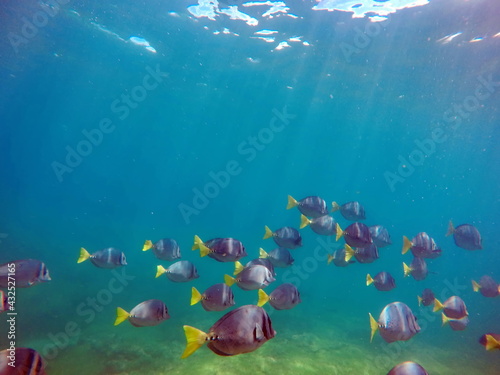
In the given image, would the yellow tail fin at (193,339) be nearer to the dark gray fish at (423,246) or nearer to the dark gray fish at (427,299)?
the dark gray fish at (423,246)

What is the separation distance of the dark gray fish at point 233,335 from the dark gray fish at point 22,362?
1458mm

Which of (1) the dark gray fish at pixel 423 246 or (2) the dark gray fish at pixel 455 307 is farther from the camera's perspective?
(1) the dark gray fish at pixel 423 246

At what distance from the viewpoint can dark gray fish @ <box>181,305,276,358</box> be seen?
2.67 metres

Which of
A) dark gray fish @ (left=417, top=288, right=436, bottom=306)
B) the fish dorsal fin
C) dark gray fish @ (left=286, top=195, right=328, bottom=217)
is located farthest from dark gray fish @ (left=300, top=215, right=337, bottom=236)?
the fish dorsal fin

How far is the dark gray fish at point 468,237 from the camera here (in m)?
7.14

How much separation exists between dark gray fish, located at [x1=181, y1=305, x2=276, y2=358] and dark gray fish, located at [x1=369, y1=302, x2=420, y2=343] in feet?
7.45

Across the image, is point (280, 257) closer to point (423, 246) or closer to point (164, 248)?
point (164, 248)

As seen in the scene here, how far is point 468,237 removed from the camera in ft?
23.6

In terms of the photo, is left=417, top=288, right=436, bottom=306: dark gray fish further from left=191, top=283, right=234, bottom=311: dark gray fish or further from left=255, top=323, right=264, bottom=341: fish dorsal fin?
left=255, top=323, right=264, bottom=341: fish dorsal fin

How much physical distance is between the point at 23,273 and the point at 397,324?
228 inches

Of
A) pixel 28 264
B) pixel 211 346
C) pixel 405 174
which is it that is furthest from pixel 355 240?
pixel 405 174

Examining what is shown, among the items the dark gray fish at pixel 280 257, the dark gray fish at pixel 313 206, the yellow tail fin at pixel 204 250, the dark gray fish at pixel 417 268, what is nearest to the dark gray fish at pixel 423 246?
the dark gray fish at pixel 417 268

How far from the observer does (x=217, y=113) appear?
4912cm

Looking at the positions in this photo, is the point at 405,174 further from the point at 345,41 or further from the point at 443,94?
the point at 345,41
